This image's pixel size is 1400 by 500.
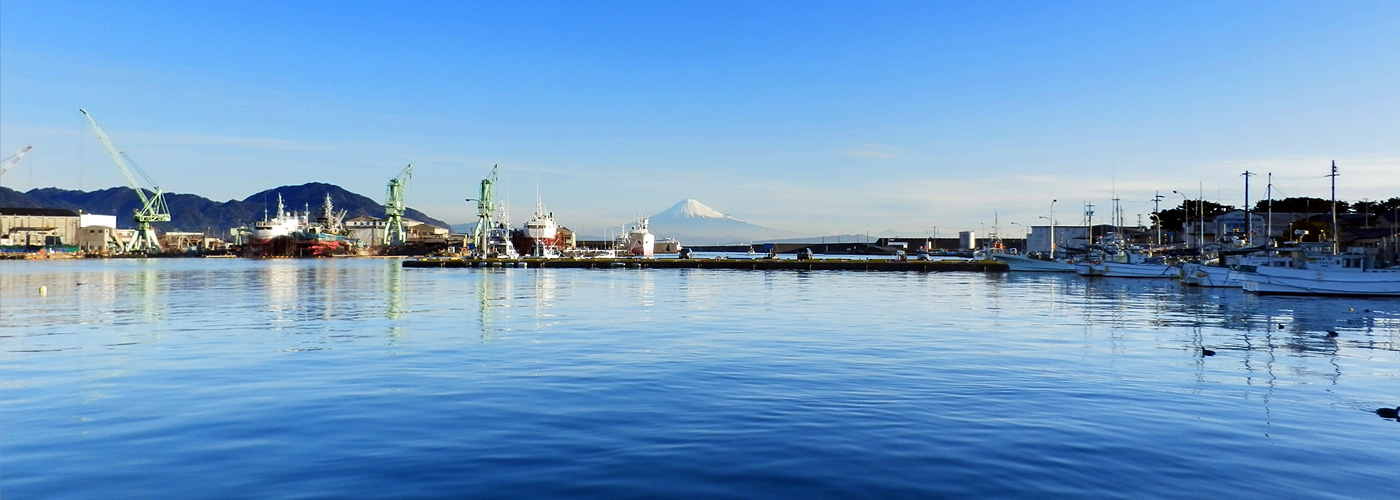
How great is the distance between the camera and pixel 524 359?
25250mm

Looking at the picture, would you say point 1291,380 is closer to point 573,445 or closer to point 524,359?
point 573,445

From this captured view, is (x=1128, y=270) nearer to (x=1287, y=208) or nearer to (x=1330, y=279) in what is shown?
(x=1330, y=279)

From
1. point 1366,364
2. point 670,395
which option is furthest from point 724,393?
point 1366,364

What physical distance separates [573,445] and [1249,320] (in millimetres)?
41593

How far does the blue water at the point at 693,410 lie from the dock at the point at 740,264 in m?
93.6

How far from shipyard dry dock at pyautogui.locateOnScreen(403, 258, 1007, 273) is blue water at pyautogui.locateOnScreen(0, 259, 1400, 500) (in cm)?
9374

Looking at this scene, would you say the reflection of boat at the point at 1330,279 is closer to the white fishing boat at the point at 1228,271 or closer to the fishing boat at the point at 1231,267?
the fishing boat at the point at 1231,267

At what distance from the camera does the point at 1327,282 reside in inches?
2430

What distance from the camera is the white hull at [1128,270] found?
319 ft

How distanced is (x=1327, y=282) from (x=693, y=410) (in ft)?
213

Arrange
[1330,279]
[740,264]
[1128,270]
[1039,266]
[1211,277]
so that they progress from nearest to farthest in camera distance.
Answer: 1. [1330,279]
2. [1211,277]
3. [1128,270]
4. [1039,266]
5. [740,264]

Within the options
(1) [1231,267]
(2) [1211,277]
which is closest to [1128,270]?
(2) [1211,277]

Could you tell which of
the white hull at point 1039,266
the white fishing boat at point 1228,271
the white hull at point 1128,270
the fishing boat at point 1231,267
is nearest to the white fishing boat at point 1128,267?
the white hull at point 1128,270

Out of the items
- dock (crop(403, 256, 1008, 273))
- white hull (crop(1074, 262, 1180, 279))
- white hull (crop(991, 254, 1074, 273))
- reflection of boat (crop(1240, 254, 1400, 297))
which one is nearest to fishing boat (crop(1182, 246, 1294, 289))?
reflection of boat (crop(1240, 254, 1400, 297))
